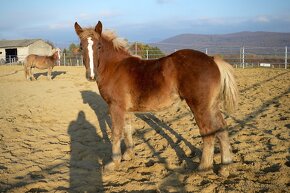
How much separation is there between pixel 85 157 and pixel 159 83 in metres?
2.07

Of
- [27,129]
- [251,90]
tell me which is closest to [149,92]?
[27,129]

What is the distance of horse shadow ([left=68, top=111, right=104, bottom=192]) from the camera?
4.21m

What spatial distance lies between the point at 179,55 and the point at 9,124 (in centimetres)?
490

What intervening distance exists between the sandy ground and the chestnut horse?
16.4 inches

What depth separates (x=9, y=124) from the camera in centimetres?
714

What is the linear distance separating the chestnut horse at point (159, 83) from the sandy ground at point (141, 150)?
0.42 m

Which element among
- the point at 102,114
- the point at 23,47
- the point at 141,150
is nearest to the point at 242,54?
the point at 102,114

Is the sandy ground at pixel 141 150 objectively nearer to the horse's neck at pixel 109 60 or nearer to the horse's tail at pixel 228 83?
the horse's tail at pixel 228 83

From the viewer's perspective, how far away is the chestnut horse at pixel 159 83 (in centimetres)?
429

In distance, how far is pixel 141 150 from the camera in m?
5.64

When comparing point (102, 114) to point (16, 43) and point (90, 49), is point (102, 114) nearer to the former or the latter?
point (90, 49)

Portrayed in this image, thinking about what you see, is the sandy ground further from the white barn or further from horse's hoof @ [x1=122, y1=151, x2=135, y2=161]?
the white barn

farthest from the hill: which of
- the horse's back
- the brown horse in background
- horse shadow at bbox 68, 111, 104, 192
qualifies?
the horse's back

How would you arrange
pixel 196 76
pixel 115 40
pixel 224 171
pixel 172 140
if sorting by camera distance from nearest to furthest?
pixel 224 171, pixel 196 76, pixel 115 40, pixel 172 140
